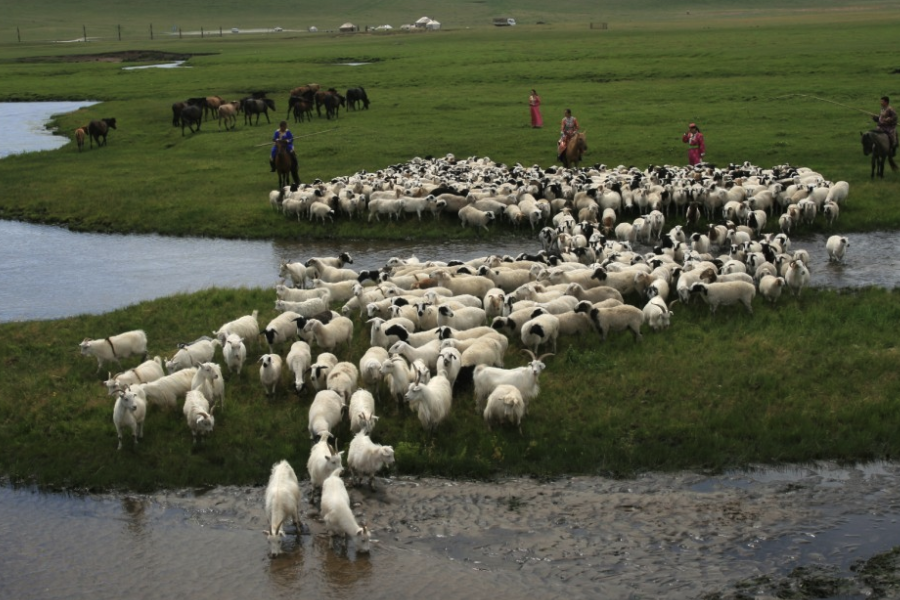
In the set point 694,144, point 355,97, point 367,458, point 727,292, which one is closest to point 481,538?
point 367,458

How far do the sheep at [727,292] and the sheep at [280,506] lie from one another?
7.84 meters

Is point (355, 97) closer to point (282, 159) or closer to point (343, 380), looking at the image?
point (282, 159)

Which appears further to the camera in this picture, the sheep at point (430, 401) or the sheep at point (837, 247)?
the sheep at point (837, 247)

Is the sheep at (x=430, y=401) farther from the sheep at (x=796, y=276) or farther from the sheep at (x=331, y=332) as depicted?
the sheep at (x=796, y=276)

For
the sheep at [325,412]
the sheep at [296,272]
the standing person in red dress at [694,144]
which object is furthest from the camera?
the standing person in red dress at [694,144]

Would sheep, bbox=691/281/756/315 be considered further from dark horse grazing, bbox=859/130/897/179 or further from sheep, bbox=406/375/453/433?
dark horse grazing, bbox=859/130/897/179

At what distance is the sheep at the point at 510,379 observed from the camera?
1186 centimetres

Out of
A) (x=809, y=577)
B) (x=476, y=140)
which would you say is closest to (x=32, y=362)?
(x=809, y=577)

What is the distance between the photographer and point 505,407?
1127 cm

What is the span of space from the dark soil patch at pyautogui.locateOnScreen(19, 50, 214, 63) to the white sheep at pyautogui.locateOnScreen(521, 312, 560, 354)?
7103 cm

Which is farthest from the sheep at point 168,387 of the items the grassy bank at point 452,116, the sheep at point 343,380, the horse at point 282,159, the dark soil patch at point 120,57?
the dark soil patch at point 120,57

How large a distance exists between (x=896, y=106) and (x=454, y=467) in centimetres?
3043

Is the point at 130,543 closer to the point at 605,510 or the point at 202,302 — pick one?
the point at 605,510

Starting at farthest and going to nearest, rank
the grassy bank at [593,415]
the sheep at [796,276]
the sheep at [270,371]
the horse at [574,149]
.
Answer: the horse at [574,149] < the sheep at [796,276] < the sheep at [270,371] < the grassy bank at [593,415]
